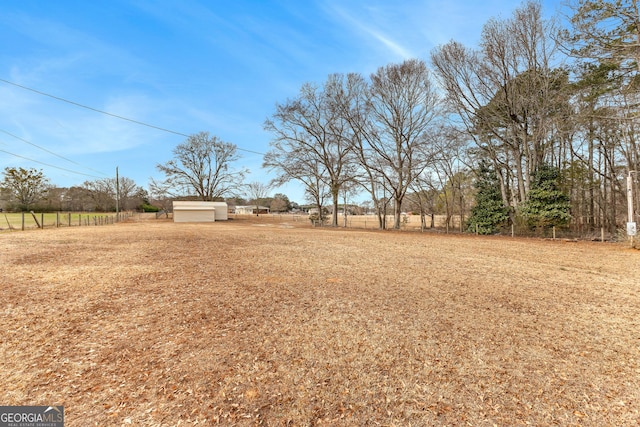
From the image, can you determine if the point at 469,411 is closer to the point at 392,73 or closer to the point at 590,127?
the point at 590,127

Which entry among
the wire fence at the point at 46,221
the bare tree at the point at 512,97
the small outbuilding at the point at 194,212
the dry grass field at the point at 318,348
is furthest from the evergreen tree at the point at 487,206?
the small outbuilding at the point at 194,212

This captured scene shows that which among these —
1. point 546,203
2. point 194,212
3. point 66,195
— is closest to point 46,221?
point 194,212

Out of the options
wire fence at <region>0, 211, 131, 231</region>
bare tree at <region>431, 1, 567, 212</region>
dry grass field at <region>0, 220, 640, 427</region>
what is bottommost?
dry grass field at <region>0, 220, 640, 427</region>

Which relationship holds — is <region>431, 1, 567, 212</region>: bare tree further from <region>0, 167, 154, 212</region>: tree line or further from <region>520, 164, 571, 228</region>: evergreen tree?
<region>0, 167, 154, 212</region>: tree line

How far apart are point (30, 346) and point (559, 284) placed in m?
8.59

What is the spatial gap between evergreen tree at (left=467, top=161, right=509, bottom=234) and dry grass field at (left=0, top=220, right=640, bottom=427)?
45.4 feet

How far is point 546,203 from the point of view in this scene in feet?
54.7

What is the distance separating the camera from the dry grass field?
213 cm

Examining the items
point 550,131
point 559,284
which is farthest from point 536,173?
point 559,284

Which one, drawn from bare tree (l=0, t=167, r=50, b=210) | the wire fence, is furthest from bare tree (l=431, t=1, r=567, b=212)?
bare tree (l=0, t=167, r=50, b=210)

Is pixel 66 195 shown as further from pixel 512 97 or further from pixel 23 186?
pixel 512 97

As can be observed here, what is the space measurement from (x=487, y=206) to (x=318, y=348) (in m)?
20.2

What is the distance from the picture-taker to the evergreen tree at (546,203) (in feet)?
53.6

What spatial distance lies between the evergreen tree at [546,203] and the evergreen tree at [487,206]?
1.80 metres
